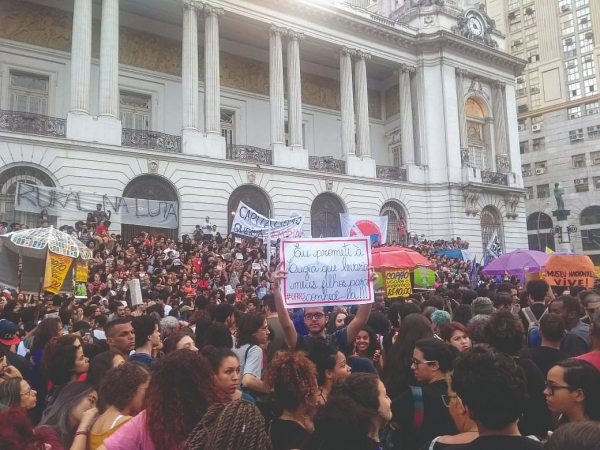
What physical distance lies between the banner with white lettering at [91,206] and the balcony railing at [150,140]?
2.47m

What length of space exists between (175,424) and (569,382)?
2166mm

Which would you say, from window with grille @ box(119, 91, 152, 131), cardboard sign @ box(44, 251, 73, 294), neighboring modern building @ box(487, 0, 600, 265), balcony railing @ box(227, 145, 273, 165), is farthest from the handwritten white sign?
neighboring modern building @ box(487, 0, 600, 265)

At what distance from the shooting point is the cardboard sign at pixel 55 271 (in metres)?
A: 9.12

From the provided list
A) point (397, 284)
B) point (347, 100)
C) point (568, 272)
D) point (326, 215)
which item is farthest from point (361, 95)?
point (397, 284)

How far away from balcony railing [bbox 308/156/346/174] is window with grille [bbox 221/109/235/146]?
4.53 meters

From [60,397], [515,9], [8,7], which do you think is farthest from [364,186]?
[515,9]

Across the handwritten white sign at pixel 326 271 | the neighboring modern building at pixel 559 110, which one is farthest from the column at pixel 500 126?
the handwritten white sign at pixel 326 271

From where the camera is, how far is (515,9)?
54.3m

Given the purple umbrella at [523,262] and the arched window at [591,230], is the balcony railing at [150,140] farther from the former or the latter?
the arched window at [591,230]

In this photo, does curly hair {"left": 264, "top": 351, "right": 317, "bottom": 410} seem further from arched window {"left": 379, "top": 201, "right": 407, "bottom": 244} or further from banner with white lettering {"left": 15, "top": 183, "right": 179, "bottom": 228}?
arched window {"left": 379, "top": 201, "right": 407, "bottom": 244}

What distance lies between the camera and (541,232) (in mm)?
51031

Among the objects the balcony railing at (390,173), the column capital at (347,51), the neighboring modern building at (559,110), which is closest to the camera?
the column capital at (347,51)

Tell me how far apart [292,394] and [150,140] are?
A: 20785mm

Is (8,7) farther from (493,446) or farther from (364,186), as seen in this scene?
(493,446)
